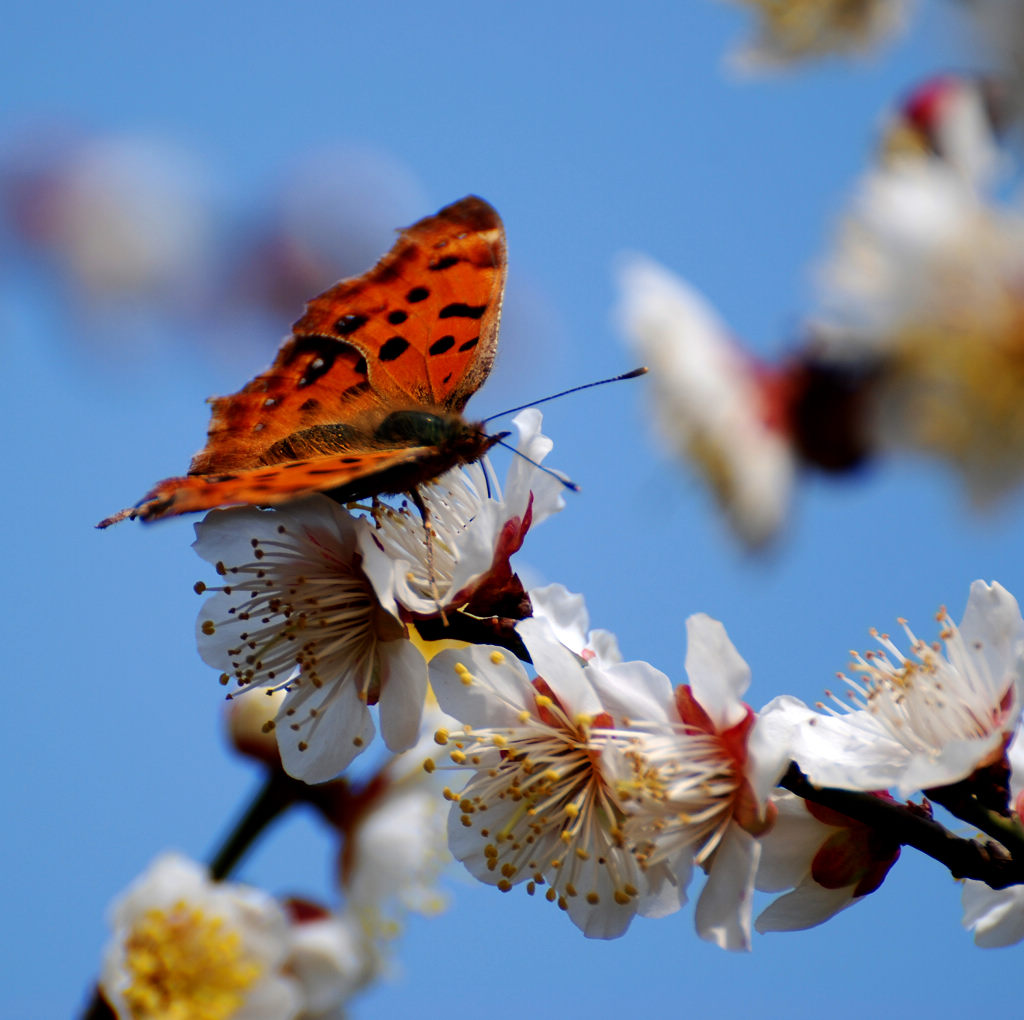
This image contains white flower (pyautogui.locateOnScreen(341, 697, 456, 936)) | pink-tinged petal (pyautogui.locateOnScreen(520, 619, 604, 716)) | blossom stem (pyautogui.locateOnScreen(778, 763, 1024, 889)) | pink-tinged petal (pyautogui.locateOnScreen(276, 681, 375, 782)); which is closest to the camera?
blossom stem (pyautogui.locateOnScreen(778, 763, 1024, 889))

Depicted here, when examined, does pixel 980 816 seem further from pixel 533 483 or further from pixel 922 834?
pixel 533 483

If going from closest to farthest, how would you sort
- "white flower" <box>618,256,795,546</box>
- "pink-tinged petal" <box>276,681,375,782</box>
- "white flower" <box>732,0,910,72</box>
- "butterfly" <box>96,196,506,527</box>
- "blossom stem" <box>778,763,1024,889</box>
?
1. "blossom stem" <box>778,763,1024,889</box>
2. "pink-tinged petal" <box>276,681,375,782</box>
3. "butterfly" <box>96,196,506,527</box>
4. "white flower" <box>732,0,910,72</box>
5. "white flower" <box>618,256,795,546</box>

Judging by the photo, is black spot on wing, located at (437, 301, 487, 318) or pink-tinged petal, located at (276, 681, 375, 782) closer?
pink-tinged petal, located at (276, 681, 375, 782)

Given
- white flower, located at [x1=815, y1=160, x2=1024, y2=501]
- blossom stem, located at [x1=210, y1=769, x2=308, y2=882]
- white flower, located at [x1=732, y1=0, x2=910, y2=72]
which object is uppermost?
white flower, located at [x1=732, y1=0, x2=910, y2=72]

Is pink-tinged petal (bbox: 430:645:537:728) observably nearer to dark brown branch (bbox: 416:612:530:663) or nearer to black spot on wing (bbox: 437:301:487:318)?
dark brown branch (bbox: 416:612:530:663)

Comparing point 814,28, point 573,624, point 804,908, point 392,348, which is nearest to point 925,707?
point 804,908

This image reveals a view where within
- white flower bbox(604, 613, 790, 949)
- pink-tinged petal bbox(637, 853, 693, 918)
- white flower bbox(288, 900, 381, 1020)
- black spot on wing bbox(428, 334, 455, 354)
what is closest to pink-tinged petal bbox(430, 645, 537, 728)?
white flower bbox(604, 613, 790, 949)

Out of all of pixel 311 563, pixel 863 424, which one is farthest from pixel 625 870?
pixel 863 424

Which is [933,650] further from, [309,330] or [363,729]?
[309,330]

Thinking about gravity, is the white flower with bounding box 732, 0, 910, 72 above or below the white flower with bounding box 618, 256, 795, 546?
above
